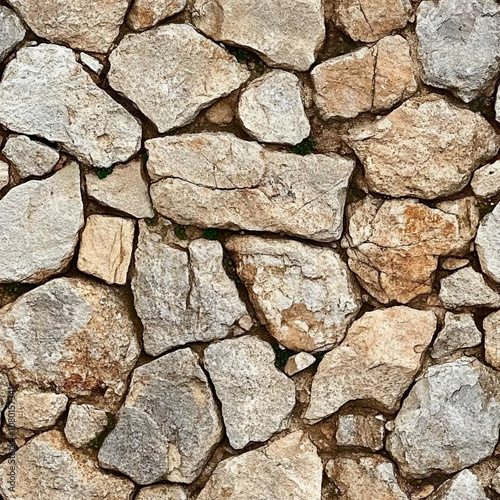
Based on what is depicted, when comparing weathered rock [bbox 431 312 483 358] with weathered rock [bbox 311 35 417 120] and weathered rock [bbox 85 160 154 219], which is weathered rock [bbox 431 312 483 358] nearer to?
weathered rock [bbox 311 35 417 120]

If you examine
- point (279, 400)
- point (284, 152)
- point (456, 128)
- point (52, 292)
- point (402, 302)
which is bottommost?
point (279, 400)

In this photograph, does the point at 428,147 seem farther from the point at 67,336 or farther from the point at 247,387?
the point at 67,336

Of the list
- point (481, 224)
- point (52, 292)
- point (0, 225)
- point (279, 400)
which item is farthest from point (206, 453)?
point (481, 224)

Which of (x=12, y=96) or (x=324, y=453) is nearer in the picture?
(x=12, y=96)

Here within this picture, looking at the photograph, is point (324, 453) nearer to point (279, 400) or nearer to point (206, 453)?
point (279, 400)

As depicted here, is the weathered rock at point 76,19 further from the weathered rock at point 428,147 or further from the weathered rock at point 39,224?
the weathered rock at point 428,147

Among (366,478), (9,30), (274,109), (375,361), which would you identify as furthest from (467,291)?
A: (9,30)
